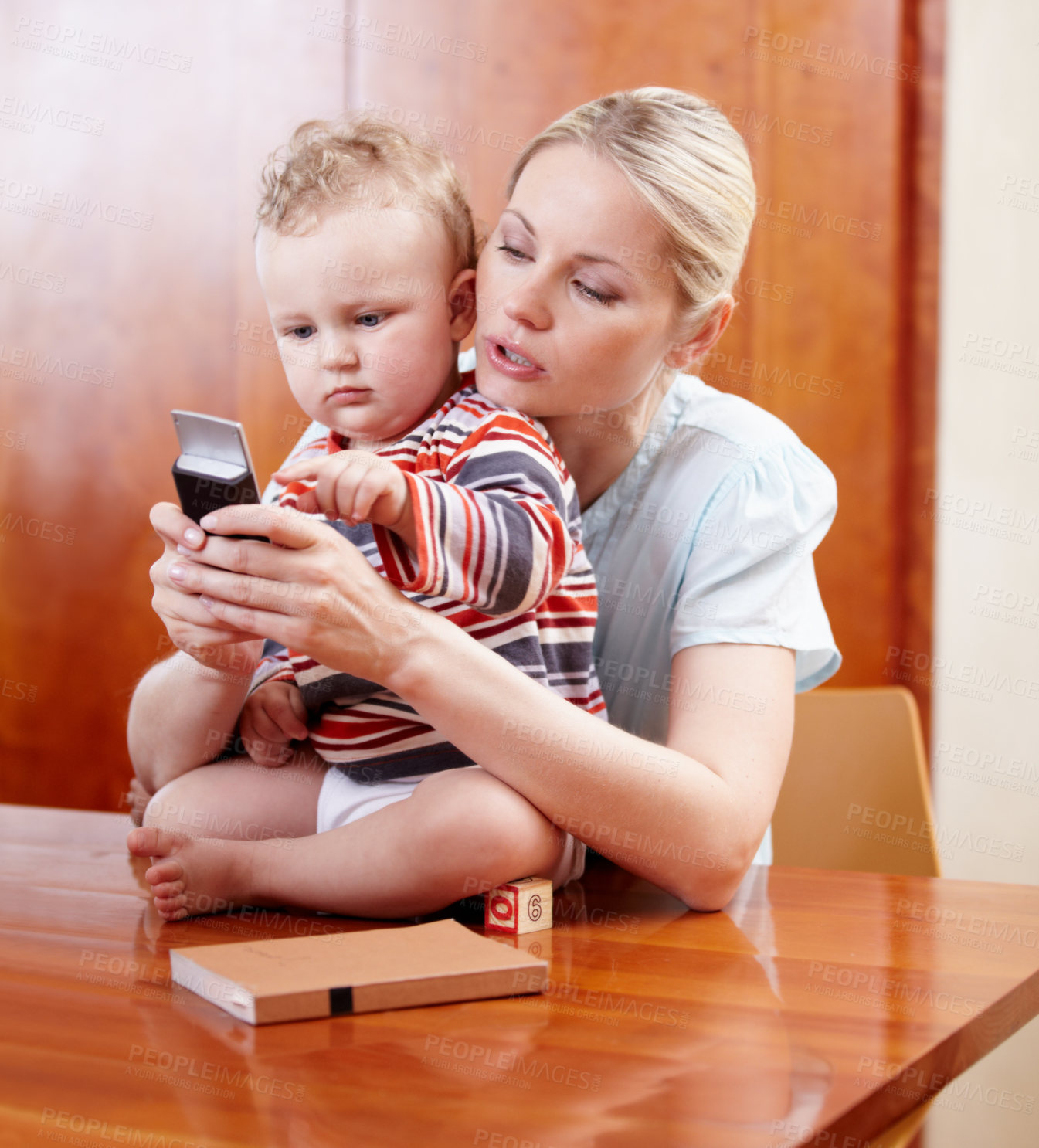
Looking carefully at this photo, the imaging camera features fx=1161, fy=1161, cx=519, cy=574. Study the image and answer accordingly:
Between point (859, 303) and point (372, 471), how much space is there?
2.06 m

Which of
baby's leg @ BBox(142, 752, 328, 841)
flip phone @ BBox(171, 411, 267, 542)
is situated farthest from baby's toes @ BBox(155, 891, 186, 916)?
flip phone @ BBox(171, 411, 267, 542)

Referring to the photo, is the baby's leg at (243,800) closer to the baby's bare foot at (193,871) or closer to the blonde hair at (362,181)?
the baby's bare foot at (193,871)

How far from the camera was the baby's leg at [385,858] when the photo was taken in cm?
89

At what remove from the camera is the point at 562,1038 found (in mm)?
673

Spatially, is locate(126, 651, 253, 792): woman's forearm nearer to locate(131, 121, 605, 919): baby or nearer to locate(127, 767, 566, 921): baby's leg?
locate(131, 121, 605, 919): baby

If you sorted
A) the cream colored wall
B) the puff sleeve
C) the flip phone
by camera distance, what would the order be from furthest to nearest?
the cream colored wall
the puff sleeve
the flip phone

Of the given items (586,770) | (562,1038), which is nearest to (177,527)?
(586,770)

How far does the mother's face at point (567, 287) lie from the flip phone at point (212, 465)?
1.07 feet

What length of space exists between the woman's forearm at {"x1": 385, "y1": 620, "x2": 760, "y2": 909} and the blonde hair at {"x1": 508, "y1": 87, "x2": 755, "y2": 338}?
46cm

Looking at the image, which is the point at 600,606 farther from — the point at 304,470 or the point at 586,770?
the point at 304,470

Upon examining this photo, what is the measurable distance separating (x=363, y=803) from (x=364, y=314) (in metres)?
0.45

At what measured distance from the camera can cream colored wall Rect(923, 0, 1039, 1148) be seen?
8.45 feet

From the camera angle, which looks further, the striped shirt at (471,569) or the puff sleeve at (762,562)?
the puff sleeve at (762,562)

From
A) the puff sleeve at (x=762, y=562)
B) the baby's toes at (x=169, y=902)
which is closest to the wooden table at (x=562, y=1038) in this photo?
the baby's toes at (x=169, y=902)
